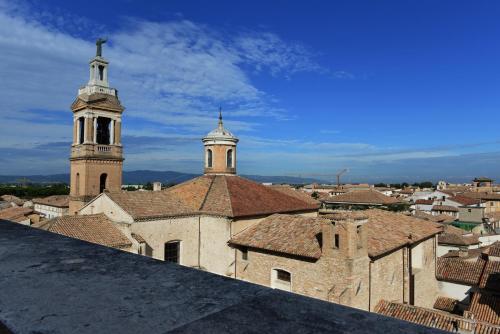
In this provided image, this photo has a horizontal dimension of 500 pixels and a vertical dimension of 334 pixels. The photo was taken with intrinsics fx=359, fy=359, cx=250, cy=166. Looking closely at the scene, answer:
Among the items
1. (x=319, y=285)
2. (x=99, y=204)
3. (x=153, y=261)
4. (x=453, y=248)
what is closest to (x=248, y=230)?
(x=319, y=285)

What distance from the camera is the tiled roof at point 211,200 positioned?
17.6m

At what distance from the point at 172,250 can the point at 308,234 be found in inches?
271

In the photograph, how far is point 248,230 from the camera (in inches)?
713

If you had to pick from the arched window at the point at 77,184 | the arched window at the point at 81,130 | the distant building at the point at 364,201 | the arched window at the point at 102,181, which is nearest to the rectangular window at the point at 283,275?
the arched window at the point at 102,181

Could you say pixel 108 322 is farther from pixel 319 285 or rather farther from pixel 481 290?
pixel 481 290

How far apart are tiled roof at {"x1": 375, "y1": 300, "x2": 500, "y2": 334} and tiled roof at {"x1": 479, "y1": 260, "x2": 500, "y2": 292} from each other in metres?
6.13

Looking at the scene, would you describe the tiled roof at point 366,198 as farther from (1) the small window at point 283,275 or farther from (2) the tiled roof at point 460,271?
(1) the small window at point 283,275

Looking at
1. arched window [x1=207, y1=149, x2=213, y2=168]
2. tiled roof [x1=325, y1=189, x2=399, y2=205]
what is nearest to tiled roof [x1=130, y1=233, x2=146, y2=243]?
arched window [x1=207, y1=149, x2=213, y2=168]

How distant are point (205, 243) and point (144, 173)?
15530 centimetres

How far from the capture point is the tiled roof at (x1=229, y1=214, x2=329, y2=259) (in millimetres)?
14930

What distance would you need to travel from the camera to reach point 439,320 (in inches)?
487

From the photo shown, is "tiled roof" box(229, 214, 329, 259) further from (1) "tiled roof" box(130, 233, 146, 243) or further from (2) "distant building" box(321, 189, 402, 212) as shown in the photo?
(2) "distant building" box(321, 189, 402, 212)

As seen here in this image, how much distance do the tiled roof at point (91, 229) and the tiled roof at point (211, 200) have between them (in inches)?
43.5

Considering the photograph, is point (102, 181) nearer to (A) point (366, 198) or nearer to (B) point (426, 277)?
(B) point (426, 277)
